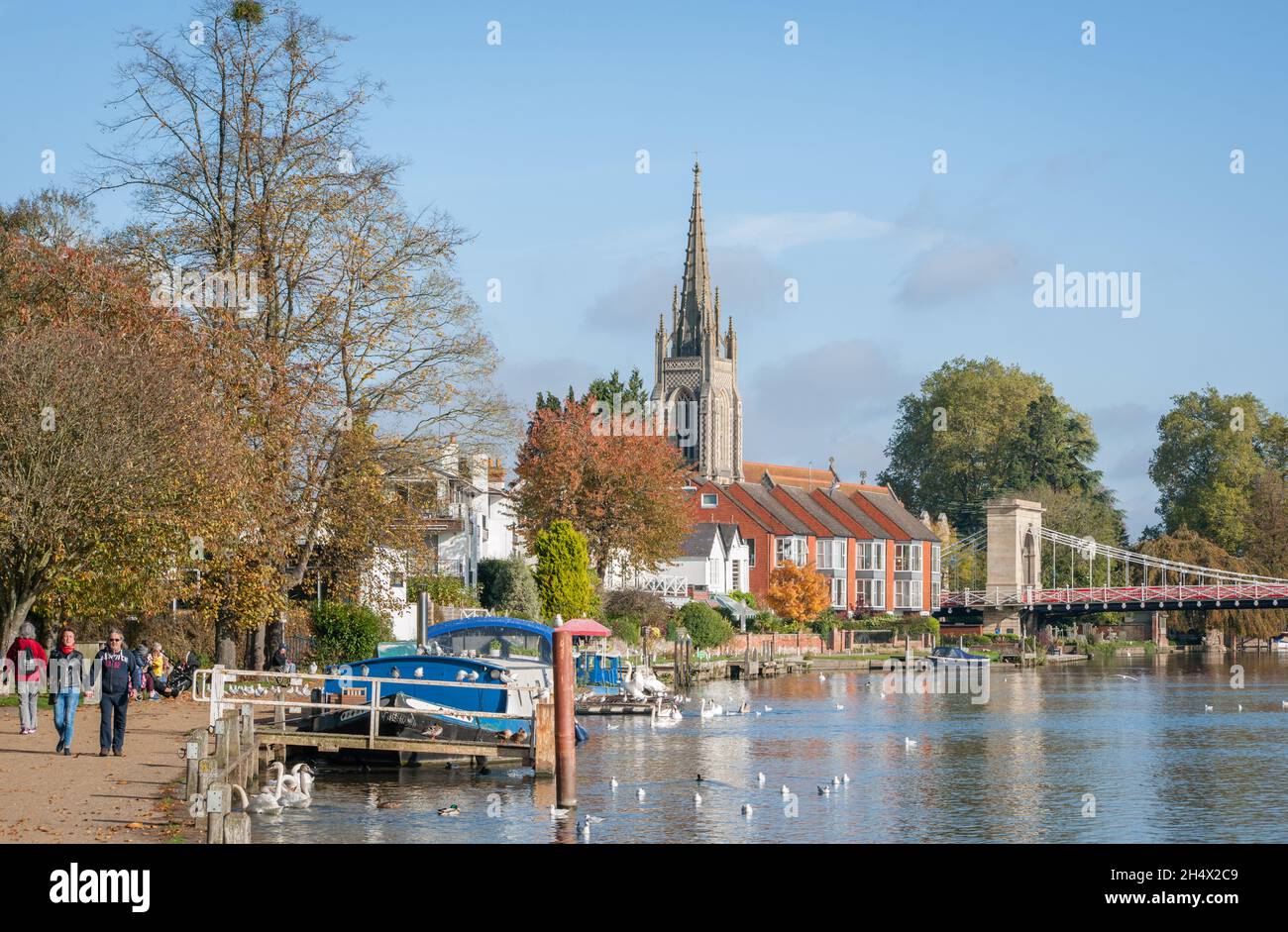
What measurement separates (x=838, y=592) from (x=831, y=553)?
293 cm

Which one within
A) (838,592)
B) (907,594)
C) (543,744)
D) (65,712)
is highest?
(838,592)

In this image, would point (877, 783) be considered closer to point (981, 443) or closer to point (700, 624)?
point (700, 624)

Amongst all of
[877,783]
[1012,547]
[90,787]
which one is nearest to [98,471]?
[90,787]

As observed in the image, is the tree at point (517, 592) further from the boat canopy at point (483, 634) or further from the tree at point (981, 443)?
the tree at point (981, 443)

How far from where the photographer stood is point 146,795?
23125 mm

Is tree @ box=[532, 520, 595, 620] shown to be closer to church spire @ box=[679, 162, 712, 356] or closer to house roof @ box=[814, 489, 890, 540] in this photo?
house roof @ box=[814, 489, 890, 540]

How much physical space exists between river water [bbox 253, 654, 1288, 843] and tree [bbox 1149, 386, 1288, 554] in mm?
72696

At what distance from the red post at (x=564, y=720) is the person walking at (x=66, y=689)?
24.6 feet

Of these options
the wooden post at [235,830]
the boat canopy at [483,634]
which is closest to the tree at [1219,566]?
the boat canopy at [483,634]

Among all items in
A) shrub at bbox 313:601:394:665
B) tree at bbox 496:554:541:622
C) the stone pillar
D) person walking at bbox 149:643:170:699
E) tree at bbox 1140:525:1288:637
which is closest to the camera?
person walking at bbox 149:643:170:699

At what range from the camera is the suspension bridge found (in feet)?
337

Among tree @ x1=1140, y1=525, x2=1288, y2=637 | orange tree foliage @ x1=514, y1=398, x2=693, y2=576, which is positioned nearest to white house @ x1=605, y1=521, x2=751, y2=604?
orange tree foliage @ x1=514, y1=398, x2=693, y2=576

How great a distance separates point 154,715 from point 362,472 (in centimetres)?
914

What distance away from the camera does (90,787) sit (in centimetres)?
2320
